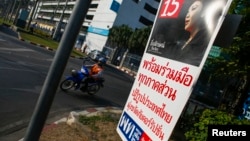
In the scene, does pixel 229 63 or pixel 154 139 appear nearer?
pixel 154 139

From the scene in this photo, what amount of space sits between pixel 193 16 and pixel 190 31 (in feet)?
0.42

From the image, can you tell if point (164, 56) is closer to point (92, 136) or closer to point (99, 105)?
point (92, 136)

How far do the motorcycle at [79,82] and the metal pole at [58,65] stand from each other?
9.89 m

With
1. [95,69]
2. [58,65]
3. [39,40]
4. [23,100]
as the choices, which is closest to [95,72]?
[95,69]

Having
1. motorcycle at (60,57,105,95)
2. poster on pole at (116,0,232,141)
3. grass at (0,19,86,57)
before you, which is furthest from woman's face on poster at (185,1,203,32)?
grass at (0,19,86,57)

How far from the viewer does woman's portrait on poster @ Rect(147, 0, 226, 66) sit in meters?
2.35

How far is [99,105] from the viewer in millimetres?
12453

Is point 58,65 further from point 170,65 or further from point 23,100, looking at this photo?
point 23,100

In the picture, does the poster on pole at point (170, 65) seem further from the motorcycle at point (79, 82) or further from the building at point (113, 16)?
the building at point (113, 16)

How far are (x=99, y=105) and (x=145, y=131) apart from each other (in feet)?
31.7

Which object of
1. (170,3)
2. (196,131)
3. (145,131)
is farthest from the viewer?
(196,131)

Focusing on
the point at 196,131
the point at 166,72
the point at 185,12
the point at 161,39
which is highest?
the point at 185,12

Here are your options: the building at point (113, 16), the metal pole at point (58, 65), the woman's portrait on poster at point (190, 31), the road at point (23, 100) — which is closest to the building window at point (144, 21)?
the building at point (113, 16)

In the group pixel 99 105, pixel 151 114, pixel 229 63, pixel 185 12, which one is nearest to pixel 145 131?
pixel 151 114
